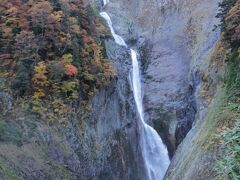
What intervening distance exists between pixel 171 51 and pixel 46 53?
55.0 ft

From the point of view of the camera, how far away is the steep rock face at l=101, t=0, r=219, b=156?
28.9 m

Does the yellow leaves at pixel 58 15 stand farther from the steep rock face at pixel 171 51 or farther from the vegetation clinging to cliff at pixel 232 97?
the steep rock face at pixel 171 51

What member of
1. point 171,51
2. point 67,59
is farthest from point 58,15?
point 171,51

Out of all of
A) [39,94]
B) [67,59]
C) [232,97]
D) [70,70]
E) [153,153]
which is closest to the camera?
[232,97]

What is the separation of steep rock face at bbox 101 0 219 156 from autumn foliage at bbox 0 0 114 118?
24.2 ft

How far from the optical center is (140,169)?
27.0 metres

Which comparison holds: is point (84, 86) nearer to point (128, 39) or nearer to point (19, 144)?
point (19, 144)

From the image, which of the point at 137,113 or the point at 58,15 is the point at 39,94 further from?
the point at 137,113

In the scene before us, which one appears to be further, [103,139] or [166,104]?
[166,104]

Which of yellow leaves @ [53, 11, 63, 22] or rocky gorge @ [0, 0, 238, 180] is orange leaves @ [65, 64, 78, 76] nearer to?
rocky gorge @ [0, 0, 238, 180]

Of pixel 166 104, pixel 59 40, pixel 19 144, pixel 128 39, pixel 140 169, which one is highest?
pixel 128 39

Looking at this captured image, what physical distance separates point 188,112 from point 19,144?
1536 centimetres

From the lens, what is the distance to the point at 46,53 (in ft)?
72.2

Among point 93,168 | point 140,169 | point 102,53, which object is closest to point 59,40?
point 102,53
